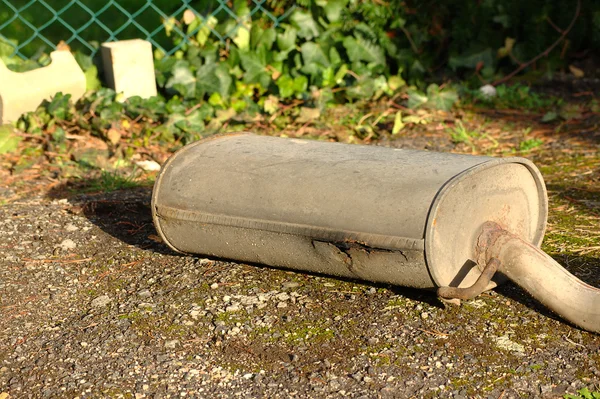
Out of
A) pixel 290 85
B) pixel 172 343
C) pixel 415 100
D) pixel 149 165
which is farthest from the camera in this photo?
pixel 290 85

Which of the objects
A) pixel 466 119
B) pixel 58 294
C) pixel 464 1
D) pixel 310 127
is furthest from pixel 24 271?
pixel 464 1

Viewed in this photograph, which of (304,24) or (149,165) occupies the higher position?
(304,24)

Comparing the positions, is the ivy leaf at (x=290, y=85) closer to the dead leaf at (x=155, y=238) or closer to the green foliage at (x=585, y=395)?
the dead leaf at (x=155, y=238)

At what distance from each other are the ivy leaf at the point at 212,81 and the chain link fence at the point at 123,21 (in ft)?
0.85

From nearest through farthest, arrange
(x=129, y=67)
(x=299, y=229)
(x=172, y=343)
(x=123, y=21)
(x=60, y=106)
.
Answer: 1. (x=172, y=343)
2. (x=299, y=229)
3. (x=60, y=106)
4. (x=129, y=67)
5. (x=123, y=21)

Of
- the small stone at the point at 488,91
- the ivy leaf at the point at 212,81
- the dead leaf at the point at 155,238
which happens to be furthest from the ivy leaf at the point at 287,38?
the dead leaf at the point at 155,238

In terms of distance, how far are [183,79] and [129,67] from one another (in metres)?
0.29

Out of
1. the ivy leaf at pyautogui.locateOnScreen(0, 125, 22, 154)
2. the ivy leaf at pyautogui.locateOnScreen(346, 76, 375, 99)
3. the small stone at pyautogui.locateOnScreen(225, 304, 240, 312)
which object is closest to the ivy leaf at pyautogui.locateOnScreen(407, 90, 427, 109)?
the ivy leaf at pyautogui.locateOnScreen(346, 76, 375, 99)

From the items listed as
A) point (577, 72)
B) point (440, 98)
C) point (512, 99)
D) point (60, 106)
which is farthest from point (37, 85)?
point (577, 72)

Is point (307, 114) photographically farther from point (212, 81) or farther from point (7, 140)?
point (7, 140)

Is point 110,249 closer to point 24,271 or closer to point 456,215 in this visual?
point 24,271

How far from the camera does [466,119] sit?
4215 mm

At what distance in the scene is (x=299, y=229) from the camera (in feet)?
7.69

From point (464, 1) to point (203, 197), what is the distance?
8.95 feet
